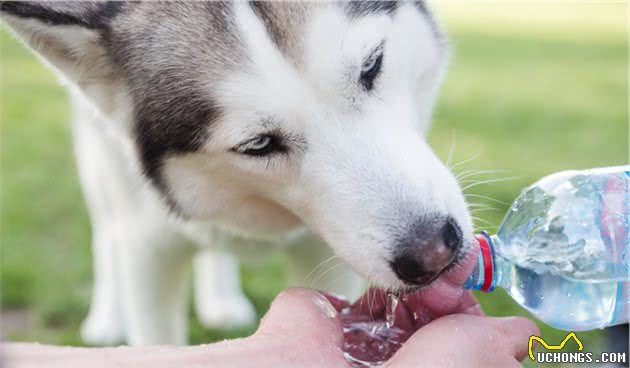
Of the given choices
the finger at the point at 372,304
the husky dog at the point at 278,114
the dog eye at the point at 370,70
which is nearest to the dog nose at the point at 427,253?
the husky dog at the point at 278,114

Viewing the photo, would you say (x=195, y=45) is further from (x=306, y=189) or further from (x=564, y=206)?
(x=564, y=206)

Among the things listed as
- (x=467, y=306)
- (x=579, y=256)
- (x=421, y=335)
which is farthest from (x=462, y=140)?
(x=421, y=335)

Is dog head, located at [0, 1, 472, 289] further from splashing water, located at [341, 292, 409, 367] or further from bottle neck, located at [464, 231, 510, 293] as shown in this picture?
splashing water, located at [341, 292, 409, 367]

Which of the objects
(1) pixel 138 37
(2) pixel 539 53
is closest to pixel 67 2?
(1) pixel 138 37

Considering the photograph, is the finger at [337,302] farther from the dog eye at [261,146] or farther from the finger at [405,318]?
the dog eye at [261,146]

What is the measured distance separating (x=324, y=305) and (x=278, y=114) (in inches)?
17.7

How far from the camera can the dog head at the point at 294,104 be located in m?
1.88

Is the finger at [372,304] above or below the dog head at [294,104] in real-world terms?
below

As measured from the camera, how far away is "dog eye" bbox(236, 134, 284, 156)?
6.47 ft

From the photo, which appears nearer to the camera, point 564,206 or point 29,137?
point 564,206

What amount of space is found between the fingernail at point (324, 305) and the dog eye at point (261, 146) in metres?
0.37

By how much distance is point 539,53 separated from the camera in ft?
25.6

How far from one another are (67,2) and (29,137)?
3.82 m

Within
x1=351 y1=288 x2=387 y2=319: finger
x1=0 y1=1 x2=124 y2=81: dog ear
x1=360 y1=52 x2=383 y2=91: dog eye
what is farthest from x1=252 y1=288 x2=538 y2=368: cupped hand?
x1=0 y1=1 x2=124 y2=81: dog ear
